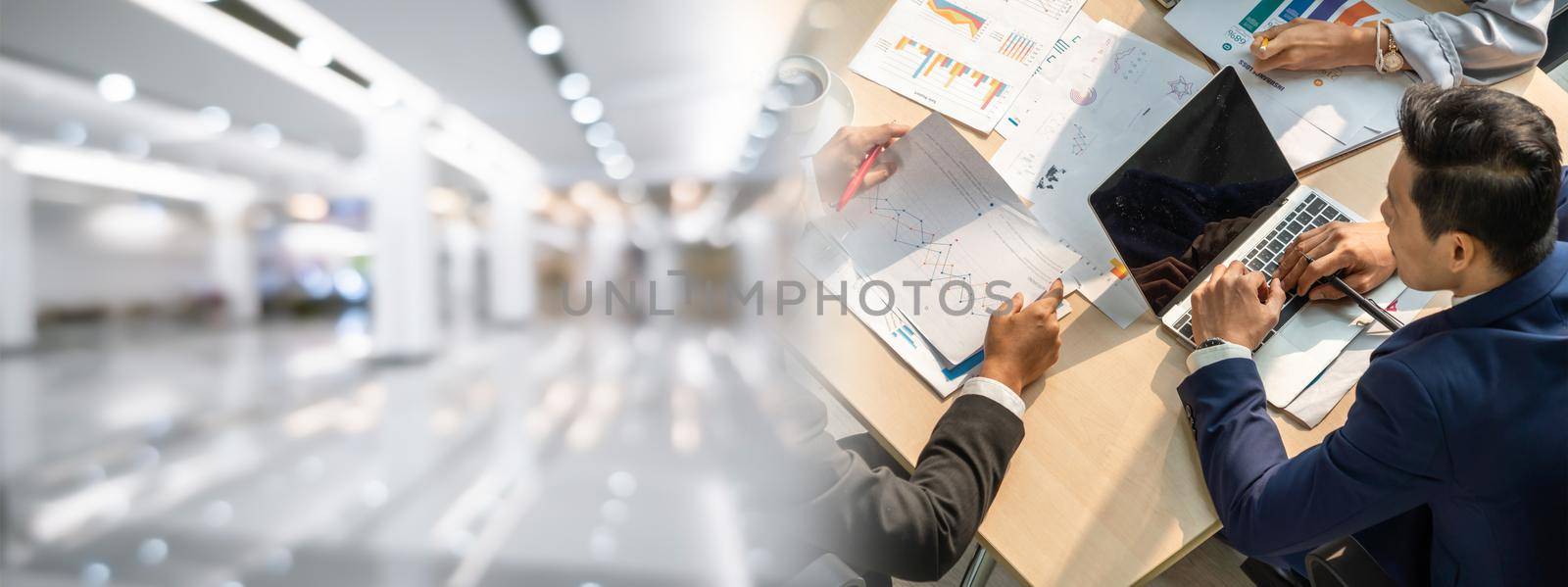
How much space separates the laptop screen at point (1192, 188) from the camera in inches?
18.1

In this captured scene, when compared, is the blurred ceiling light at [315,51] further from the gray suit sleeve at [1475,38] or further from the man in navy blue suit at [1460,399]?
the gray suit sleeve at [1475,38]

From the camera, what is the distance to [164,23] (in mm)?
531

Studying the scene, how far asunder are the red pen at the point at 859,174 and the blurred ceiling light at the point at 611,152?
9.1 inches

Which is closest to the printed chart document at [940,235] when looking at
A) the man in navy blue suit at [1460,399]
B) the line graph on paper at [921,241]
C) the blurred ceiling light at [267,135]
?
the line graph on paper at [921,241]

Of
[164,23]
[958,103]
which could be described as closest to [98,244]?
[164,23]

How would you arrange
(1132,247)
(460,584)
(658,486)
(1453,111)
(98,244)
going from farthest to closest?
(460,584) → (658,486) → (98,244) → (1132,247) → (1453,111)

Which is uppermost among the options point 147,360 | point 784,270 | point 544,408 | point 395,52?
point 395,52

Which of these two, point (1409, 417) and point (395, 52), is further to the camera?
point (395, 52)

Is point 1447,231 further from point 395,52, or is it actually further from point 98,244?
point 98,244

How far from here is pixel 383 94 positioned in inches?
19.6

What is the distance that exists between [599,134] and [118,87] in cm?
55

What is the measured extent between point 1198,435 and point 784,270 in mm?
382

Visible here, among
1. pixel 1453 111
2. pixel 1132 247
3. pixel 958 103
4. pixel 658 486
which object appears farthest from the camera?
pixel 658 486

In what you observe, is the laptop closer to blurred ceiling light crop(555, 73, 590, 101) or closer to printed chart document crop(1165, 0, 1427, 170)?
printed chart document crop(1165, 0, 1427, 170)
